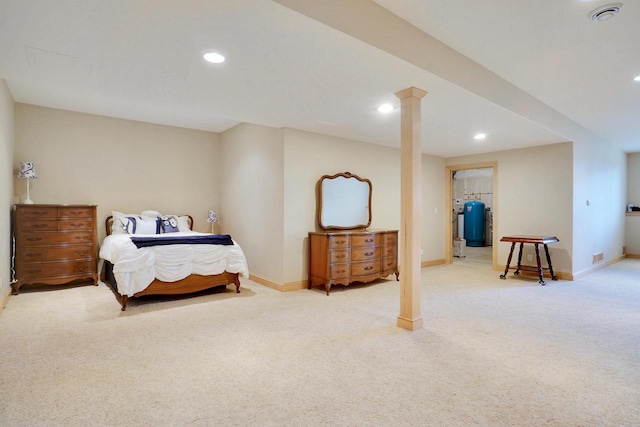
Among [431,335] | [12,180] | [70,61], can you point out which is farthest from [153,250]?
[431,335]

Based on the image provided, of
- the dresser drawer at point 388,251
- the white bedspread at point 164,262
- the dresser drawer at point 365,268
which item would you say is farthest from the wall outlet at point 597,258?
the white bedspread at point 164,262

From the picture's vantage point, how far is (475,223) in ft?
33.8

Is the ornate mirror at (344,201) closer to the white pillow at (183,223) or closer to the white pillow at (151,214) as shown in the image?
the white pillow at (183,223)

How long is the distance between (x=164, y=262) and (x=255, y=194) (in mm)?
1791

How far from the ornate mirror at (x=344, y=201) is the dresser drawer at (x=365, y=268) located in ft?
2.27

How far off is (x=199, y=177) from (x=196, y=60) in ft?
12.9

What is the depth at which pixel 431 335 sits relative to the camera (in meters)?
2.92

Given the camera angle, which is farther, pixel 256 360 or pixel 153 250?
pixel 153 250

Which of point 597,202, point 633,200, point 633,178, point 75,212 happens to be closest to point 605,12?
point 597,202

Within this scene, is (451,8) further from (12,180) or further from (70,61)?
(12,180)

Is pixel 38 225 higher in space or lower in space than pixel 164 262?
higher

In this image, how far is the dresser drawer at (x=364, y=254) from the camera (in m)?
4.71

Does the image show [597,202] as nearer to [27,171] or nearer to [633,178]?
[633,178]

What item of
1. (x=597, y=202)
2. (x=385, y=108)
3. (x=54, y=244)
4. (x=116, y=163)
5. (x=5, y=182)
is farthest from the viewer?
(x=597, y=202)
